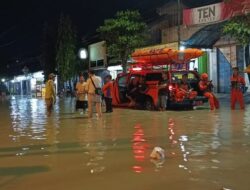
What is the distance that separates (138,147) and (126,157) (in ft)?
3.62

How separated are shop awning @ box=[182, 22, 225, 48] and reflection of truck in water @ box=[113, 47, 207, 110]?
26.4ft

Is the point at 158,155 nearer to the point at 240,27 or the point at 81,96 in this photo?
the point at 81,96

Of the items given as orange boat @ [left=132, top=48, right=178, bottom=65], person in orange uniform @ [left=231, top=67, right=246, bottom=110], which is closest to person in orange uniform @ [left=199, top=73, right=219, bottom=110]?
person in orange uniform @ [left=231, top=67, right=246, bottom=110]

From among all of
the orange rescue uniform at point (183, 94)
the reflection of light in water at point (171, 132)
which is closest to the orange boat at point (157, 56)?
the orange rescue uniform at point (183, 94)

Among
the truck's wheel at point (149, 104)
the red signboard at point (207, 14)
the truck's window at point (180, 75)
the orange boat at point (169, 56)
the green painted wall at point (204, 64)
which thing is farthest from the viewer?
the green painted wall at point (204, 64)

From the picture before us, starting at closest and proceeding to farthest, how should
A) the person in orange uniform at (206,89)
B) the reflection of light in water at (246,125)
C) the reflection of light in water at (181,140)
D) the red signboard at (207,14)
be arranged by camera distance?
the reflection of light in water at (181,140)
the reflection of light in water at (246,125)
the person in orange uniform at (206,89)
the red signboard at (207,14)

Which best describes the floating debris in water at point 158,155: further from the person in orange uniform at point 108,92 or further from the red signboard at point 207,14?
the red signboard at point 207,14

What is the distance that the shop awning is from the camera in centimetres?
2820

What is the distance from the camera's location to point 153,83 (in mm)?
19344

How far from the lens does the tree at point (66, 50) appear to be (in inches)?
1737

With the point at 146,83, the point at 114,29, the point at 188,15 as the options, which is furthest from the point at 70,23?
the point at 146,83

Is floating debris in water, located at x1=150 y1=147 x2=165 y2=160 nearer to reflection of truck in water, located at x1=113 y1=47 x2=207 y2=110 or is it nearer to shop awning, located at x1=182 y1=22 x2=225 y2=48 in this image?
reflection of truck in water, located at x1=113 y1=47 x2=207 y2=110

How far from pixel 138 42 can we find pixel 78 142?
19815mm

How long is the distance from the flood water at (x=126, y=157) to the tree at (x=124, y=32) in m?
16.2
